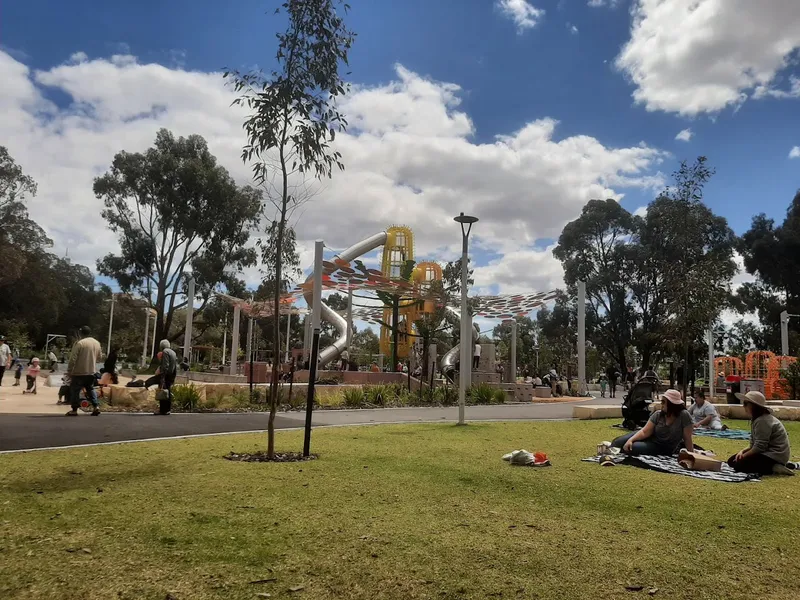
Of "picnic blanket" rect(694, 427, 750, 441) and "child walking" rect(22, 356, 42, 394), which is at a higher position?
"child walking" rect(22, 356, 42, 394)

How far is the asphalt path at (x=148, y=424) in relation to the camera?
25.8 feet

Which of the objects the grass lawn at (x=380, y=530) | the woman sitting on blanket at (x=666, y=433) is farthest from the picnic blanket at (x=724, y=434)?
the grass lawn at (x=380, y=530)

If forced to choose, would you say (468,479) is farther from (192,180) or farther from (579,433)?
(192,180)

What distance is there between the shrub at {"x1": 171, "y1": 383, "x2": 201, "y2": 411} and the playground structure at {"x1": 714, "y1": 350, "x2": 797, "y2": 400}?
766 inches

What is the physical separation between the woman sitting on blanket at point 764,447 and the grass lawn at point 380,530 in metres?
0.26

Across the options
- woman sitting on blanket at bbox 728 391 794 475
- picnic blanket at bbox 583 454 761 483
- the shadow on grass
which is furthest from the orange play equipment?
the shadow on grass

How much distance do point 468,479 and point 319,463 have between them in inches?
65.7

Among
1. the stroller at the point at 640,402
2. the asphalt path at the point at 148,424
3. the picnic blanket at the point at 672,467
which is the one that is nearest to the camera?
the picnic blanket at the point at 672,467

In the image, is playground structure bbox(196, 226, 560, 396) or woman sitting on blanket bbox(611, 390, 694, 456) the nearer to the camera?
woman sitting on blanket bbox(611, 390, 694, 456)

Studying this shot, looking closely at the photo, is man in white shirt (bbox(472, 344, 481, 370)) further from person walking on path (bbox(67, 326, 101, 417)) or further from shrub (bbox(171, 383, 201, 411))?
person walking on path (bbox(67, 326, 101, 417))

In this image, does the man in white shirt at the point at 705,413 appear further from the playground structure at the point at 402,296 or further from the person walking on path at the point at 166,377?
the playground structure at the point at 402,296

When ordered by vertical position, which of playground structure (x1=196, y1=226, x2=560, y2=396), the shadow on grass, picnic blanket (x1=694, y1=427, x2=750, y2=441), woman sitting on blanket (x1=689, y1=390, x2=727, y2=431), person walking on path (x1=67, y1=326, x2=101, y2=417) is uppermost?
playground structure (x1=196, y1=226, x2=560, y2=396)

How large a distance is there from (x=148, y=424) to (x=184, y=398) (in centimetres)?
335

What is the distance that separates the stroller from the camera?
10891 mm
